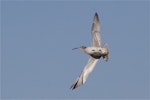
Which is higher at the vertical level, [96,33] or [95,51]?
[96,33]

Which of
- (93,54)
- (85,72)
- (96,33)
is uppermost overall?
(96,33)

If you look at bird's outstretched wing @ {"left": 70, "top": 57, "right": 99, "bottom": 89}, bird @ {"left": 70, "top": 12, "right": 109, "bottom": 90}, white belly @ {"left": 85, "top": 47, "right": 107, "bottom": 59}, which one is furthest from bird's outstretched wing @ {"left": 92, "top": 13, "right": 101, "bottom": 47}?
bird's outstretched wing @ {"left": 70, "top": 57, "right": 99, "bottom": 89}

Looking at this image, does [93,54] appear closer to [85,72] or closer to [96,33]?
[85,72]

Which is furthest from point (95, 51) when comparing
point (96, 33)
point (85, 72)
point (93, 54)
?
point (96, 33)

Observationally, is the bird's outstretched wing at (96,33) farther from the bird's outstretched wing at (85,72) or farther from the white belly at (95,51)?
the bird's outstretched wing at (85,72)

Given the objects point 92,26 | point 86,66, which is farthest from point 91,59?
point 92,26

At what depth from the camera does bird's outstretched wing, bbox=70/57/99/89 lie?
31094 mm

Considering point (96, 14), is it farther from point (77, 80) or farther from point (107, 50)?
point (77, 80)

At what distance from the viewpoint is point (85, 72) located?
106ft

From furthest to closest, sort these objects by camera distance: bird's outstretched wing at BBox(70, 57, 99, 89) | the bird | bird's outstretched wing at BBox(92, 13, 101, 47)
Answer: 1. bird's outstretched wing at BBox(92, 13, 101, 47)
2. the bird
3. bird's outstretched wing at BBox(70, 57, 99, 89)

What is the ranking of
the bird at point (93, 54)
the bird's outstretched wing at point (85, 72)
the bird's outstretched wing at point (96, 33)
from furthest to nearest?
the bird's outstretched wing at point (96, 33)
the bird at point (93, 54)
the bird's outstretched wing at point (85, 72)

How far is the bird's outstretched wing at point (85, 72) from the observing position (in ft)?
102

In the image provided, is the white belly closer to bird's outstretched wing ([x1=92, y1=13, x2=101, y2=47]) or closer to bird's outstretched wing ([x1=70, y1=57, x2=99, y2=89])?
bird's outstretched wing ([x1=70, y1=57, x2=99, y2=89])

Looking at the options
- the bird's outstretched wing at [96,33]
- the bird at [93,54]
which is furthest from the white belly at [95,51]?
the bird's outstretched wing at [96,33]
